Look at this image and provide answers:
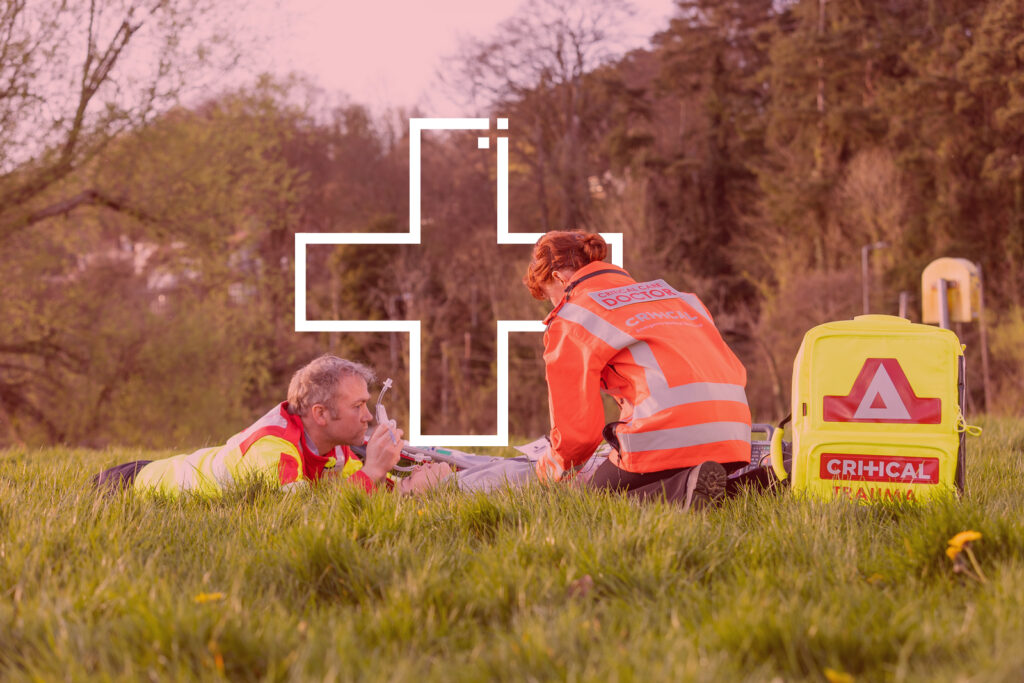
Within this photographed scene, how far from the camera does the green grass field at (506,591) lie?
6.89 feet

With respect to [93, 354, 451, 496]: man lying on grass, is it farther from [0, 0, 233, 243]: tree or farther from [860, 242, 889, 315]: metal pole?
[860, 242, 889, 315]: metal pole

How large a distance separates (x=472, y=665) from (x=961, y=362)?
278 centimetres

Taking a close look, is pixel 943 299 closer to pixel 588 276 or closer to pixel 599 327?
pixel 588 276

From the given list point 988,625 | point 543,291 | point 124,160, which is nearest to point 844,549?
point 988,625

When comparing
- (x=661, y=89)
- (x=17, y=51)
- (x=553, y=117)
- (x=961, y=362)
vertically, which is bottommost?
(x=961, y=362)

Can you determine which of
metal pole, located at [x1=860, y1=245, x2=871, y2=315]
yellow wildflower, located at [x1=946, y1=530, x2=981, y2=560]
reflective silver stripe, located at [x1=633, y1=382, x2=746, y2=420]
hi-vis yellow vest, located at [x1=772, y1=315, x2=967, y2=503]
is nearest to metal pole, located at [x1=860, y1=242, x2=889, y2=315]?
metal pole, located at [x1=860, y1=245, x2=871, y2=315]

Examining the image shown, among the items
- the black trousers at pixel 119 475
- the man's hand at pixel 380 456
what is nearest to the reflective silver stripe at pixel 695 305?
the man's hand at pixel 380 456

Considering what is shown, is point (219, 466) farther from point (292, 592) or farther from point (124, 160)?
point (124, 160)

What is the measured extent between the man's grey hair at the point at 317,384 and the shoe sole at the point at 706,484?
194cm

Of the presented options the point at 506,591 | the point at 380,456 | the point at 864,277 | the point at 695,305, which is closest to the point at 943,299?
the point at 695,305

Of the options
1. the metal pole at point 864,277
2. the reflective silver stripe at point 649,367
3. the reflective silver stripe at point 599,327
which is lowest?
the reflective silver stripe at point 649,367

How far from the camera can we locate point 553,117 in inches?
1575

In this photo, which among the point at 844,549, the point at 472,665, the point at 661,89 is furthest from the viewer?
the point at 661,89

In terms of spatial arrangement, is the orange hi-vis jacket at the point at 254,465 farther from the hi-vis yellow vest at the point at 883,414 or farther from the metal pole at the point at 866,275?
the metal pole at the point at 866,275
